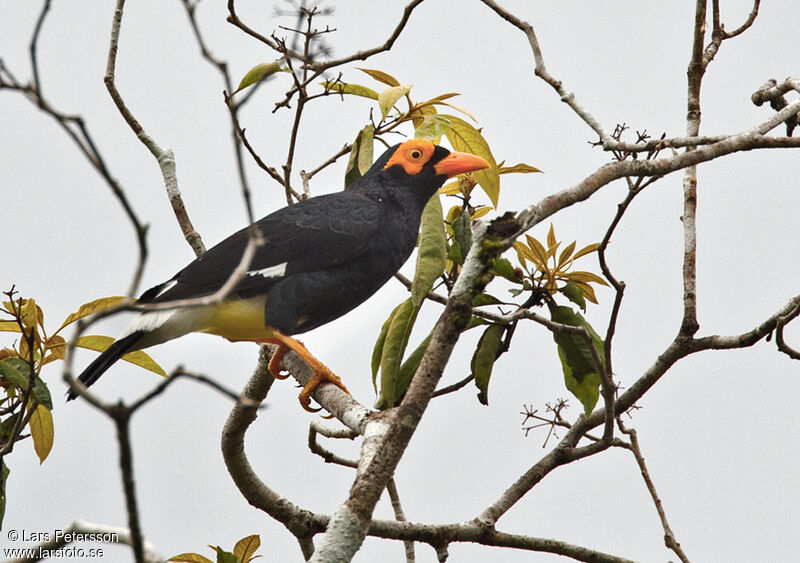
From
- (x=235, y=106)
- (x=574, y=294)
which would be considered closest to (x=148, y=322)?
(x=574, y=294)

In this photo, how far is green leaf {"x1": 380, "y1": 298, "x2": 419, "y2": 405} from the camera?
2982 millimetres

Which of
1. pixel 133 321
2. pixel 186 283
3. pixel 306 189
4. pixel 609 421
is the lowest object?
pixel 609 421

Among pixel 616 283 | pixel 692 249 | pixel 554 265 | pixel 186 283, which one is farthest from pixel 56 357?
pixel 692 249

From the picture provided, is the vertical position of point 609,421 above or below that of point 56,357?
below

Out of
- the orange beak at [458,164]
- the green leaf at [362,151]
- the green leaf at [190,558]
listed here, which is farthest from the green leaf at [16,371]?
the orange beak at [458,164]

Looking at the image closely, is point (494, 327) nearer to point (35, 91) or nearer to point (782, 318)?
point (782, 318)

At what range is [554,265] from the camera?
317cm

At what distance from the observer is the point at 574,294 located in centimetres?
314

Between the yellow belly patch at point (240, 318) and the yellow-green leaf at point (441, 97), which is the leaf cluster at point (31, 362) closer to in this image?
the yellow belly patch at point (240, 318)

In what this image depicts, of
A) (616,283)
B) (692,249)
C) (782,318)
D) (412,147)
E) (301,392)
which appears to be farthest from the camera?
(412,147)

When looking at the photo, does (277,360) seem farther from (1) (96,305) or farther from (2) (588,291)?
(2) (588,291)

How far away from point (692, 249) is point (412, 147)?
4.66 ft

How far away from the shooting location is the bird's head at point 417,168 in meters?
3.82

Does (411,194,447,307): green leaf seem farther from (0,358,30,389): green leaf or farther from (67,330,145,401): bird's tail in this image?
(0,358,30,389): green leaf
